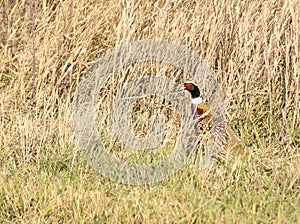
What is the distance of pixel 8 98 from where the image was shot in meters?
4.27

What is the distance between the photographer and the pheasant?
3.76 m

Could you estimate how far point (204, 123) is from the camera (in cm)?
393

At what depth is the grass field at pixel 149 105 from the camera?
122 inches

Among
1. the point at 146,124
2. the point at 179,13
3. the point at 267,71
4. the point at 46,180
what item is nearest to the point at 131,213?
the point at 46,180

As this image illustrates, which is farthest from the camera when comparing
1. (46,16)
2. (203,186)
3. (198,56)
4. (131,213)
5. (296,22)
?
(46,16)

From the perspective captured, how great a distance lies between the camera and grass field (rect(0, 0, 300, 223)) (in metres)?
3.11

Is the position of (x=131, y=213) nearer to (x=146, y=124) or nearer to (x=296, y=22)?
(x=146, y=124)

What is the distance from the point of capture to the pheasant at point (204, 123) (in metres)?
3.76

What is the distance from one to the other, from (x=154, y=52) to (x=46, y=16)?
2.80 ft

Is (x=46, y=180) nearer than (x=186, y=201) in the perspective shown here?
No

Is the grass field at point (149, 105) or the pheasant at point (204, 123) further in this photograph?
the pheasant at point (204, 123)

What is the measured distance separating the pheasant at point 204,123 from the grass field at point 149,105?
9cm

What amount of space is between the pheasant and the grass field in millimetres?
89

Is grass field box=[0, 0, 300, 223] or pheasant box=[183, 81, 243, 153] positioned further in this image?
pheasant box=[183, 81, 243, 153]
